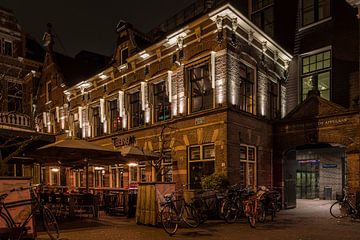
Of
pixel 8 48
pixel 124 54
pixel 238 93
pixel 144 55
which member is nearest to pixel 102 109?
pixel 124 54

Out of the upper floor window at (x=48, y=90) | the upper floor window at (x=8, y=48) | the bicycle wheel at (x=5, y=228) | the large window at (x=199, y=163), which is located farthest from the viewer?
the upper floor window at (x=48, y=90)

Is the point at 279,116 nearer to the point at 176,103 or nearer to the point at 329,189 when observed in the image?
the point at 176,103

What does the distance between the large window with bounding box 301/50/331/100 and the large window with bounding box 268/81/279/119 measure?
1545 mm

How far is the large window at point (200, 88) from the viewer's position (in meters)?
16.5

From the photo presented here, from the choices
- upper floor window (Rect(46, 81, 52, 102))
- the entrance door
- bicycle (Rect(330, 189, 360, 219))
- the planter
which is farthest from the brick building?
upper floor window (Rect(46, 81, 52, 102))

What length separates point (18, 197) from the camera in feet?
26.9

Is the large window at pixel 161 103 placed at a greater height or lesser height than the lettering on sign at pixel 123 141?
greater

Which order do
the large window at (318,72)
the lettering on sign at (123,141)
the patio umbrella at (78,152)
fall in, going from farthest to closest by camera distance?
1. the lettering on sign at (123,141)
2. the large window at (318,72)
3. the patio umbrella at (78,152)

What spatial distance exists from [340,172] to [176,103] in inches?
514

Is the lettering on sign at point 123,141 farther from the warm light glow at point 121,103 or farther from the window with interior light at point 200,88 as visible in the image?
the window with interior light at point 200,88

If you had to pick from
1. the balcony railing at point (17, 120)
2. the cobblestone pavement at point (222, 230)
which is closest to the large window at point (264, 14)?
the cobblestone pavement at point (222, 230)

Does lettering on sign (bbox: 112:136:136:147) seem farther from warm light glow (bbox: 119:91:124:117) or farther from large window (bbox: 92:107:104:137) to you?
large window (bbox: 92:107:104:137)

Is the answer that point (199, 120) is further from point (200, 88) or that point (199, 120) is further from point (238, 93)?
point (238, 93)

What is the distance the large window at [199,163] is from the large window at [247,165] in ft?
4.66
